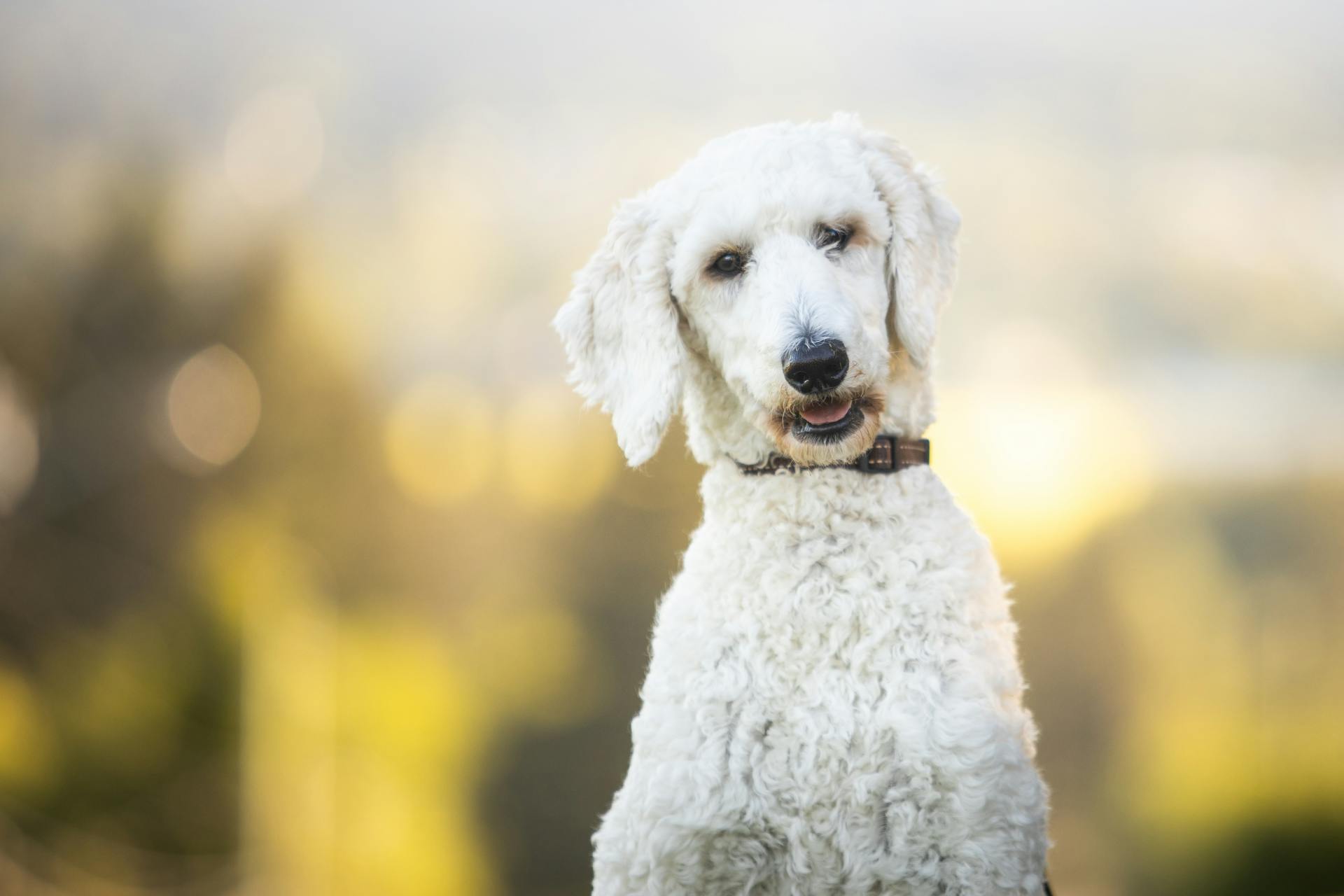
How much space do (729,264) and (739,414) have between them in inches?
9.7

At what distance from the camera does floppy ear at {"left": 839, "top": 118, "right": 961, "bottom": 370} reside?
1.57 m

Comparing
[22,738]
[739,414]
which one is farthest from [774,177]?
[22,738]

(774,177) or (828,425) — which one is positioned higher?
(774,177)

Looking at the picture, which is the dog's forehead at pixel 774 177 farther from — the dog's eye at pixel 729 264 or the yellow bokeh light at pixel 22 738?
the yellow bokeh light at pixel 22 738

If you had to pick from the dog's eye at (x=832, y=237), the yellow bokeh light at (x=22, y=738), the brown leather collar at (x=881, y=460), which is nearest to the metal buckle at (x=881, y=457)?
the brown leather collar at (x=881, y=460)

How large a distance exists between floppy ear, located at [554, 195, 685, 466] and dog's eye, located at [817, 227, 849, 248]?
0.84 ft

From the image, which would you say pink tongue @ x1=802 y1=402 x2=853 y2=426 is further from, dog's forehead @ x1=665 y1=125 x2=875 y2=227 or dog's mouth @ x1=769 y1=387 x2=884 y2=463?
dog's forehead @ x1=665 y1=125 x2=875 y2=227

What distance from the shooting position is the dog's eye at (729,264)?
1.56 meters

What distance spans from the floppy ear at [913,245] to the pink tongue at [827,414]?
207 millimetres

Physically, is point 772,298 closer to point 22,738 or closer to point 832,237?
point 832,237

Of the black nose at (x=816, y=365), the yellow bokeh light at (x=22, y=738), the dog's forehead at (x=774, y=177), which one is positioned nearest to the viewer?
the black nose at (x=816, y=365)

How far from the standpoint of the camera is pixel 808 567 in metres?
1.51

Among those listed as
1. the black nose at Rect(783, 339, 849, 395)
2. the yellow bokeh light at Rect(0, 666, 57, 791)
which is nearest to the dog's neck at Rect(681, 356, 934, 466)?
the black nose at Rect(783, 339, 849, 395)

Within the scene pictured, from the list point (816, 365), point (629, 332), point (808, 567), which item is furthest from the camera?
point (629, 332)
